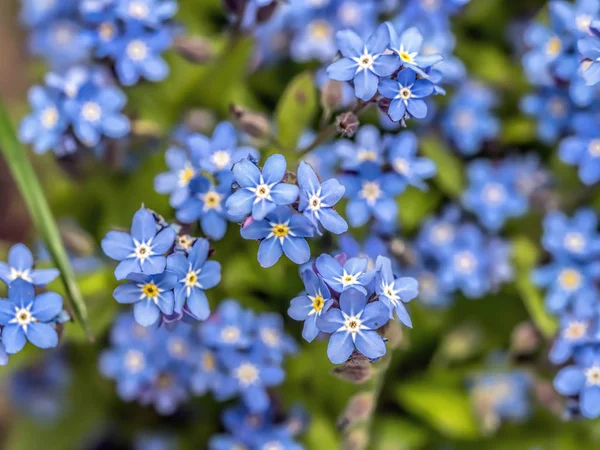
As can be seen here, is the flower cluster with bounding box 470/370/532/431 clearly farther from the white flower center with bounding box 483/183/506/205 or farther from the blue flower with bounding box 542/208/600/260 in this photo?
the white flower center with bounding box 483/183/506/205

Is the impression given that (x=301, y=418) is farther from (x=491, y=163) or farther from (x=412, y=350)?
(x=491, y=163)

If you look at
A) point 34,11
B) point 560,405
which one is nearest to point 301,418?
point 560,405

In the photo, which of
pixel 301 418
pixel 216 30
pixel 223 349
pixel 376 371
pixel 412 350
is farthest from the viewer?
pixel 216 30

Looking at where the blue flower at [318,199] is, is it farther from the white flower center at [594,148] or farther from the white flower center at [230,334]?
the white flower center at [594,148]

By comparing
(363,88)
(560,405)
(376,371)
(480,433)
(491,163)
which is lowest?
(480,433)

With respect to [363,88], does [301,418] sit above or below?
below

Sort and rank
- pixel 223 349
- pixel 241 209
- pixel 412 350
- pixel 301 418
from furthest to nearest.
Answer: pixel 412 350 → pixel 301 418 → pixel 223 349 → pixel 241 209

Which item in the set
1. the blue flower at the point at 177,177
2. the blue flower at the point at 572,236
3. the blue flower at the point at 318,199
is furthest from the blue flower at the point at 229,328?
the blue flower at the point at 572,236
